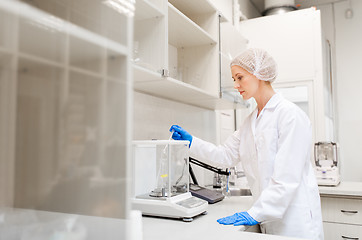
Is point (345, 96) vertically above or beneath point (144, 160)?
above

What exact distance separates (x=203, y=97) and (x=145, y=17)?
2.57 ft

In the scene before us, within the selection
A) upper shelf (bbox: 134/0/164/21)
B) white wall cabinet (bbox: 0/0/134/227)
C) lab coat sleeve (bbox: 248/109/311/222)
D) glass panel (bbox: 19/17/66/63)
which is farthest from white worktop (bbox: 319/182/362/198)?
glass panel (bbox: 19/17/66/63)

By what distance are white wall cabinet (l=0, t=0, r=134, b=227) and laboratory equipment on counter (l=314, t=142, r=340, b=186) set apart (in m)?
2.37

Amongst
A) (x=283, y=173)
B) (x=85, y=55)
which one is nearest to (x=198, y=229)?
(x=283, y=173)

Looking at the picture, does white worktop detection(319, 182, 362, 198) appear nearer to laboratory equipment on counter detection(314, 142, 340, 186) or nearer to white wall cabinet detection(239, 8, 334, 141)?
laboratory equipment on counter detection(314, 142, 340, 186)

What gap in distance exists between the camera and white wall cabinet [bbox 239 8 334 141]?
318 cm

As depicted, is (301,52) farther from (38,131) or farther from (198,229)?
(38,131)

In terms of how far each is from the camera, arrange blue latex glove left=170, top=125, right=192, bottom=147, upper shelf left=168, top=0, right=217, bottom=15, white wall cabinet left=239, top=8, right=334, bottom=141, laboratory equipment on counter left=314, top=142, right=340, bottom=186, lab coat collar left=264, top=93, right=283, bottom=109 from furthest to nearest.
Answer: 1. white wall cabinet left=239, top=8, right=334, bottom=141
2. laboratory equipment on counter left=314, top=142, right=340, bottom=186
3. upper shelf left=168, top=0, right=217, bottom=15
4. blue latex glove left=170, top=125, right=192, bottom=147
5. lab coat collar left=264, top=93, right=283, bottom=109

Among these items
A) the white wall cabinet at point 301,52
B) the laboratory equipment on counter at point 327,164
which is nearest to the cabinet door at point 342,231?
the laboratory equipment on counter at point 327,164

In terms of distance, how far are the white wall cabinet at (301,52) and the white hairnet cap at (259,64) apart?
5.49 ft

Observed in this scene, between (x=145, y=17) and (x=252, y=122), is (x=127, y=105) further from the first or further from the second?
(x=252, y=122)

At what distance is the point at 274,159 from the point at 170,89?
71 cm

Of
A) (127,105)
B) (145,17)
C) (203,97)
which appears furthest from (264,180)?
(127,105)

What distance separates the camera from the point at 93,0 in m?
0.48
